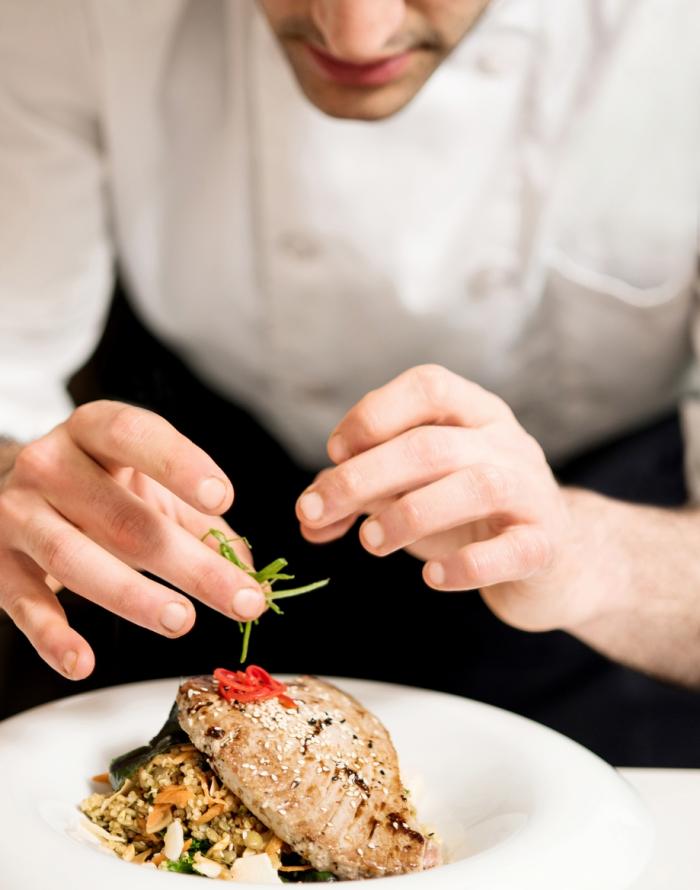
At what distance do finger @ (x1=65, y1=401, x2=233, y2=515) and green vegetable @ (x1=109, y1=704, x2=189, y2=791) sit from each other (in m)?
0.24

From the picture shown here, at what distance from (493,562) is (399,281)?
717 mm

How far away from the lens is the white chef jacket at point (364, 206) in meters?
1.57

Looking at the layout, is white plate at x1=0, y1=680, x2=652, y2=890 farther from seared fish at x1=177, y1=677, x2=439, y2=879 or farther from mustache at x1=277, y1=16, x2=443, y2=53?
mustache at x1=277, y1=16, x2=443, y2=53

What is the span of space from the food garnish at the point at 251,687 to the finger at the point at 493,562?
0.17 meters

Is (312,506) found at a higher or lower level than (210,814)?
higher

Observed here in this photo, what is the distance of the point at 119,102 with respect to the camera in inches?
67.7

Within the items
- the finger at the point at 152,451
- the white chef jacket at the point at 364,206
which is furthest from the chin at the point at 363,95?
the finger at the point at 152,451

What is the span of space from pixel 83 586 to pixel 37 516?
0.10 metres

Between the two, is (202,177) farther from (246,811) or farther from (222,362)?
(246,811)

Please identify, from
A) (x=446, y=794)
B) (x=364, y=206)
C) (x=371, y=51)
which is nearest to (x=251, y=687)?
(x=446, y=794)

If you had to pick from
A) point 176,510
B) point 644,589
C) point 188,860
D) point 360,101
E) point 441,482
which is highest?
point 360,101

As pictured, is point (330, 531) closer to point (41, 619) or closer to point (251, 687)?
point (251, 687)

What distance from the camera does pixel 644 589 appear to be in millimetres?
1436

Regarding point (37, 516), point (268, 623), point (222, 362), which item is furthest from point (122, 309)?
point (37, 516)
